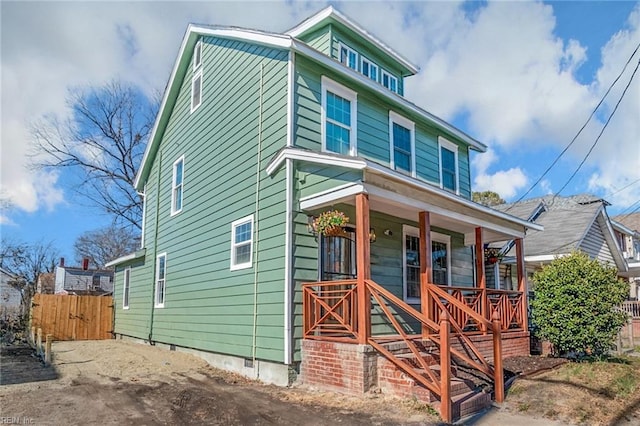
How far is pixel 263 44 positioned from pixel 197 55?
4.27 metres

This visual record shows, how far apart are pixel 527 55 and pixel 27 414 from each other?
47.2 feet

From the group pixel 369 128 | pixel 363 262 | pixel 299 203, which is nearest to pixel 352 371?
pixel 363 262

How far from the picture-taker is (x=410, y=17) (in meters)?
12.8

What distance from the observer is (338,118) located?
973cm

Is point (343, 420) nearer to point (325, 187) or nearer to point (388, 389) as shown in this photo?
point (388, 389)

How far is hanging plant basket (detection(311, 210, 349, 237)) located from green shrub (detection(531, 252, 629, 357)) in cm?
493

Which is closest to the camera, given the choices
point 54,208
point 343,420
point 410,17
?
point 343,420

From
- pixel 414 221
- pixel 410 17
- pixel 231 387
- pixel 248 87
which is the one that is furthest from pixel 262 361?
pixel 410 17

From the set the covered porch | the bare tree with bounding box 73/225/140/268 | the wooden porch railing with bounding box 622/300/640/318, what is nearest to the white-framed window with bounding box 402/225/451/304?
the covered porch

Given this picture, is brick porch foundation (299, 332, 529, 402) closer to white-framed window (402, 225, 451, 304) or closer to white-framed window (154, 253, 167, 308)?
white-framed window (402, 225, 451, 304)

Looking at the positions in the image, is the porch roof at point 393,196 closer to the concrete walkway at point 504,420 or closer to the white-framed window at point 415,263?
the white-framed window at point 415,263

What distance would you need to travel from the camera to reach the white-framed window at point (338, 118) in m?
9.45

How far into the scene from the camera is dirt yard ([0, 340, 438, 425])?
5938 millimetres

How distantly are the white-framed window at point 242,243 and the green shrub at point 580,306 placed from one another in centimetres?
613
